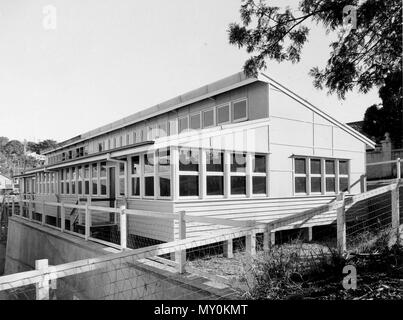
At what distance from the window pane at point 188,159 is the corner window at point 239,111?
298 cm

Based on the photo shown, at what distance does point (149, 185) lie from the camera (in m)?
10.2

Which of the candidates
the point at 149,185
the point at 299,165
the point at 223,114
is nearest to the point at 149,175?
the point at 149,185

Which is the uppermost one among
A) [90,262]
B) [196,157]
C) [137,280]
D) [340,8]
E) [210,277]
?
[340,8]

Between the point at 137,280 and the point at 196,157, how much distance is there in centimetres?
442

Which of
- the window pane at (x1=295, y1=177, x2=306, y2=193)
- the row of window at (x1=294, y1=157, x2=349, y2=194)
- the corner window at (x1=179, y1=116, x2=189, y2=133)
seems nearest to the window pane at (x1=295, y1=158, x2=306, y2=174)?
the row of window at (x1=294, y1=157, x2=349, y2=194)

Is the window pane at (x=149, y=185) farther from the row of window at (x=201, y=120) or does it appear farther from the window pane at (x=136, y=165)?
the row of window at (x=201, y=120)

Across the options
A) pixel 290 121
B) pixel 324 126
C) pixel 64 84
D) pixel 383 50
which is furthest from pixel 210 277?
pixel 324 126

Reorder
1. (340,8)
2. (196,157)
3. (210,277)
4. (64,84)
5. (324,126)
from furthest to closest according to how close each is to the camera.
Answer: (324,126), (196,157), (64,84), (340,8), (210,277)

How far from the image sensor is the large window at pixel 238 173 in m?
10.3

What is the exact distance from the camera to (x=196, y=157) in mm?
9547

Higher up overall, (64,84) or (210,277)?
(64,84)

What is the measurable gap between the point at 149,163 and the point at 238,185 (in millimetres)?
2830

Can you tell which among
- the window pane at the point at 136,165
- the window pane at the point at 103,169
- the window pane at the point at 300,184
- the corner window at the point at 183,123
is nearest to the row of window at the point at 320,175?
the window pane at the point at 300,184
